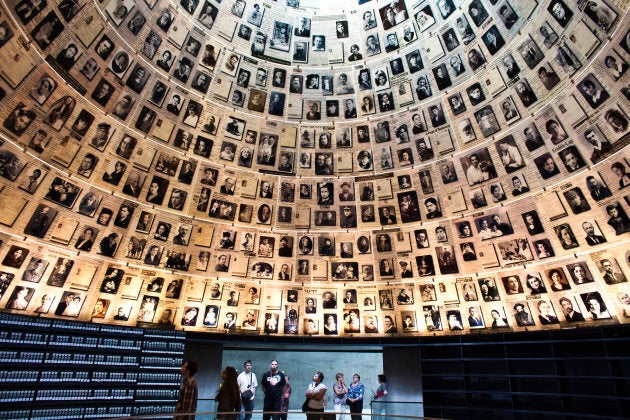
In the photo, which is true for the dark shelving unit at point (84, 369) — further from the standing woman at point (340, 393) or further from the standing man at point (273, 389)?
the standing woman at point (340, 393)

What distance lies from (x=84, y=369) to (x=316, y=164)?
33.1ft

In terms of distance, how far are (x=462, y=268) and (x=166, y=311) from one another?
10401mm

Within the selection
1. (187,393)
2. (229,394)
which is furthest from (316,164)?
(187,393)

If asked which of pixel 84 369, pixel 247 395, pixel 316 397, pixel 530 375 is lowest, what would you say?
pixel 316 397

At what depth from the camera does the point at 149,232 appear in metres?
14.3

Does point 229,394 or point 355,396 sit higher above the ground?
point 355,396

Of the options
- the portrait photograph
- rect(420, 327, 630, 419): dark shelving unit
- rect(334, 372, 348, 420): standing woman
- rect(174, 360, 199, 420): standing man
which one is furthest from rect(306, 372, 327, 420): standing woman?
the portrait photograph

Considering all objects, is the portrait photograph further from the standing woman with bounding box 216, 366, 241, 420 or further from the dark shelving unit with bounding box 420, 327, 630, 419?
the dark shelving unit with bounding box 420, 327, 630, 419

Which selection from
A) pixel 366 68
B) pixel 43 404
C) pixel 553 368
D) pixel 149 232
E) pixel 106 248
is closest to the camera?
pixel 43 404

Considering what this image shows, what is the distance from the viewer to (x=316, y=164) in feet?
54.0

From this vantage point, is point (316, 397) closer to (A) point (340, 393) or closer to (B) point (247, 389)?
(A) point (340, 393)

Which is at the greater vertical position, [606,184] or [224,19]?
[224,19]

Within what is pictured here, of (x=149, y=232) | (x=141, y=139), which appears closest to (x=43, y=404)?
(x=149, y=232)

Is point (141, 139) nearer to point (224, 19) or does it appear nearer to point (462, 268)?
point (224, 19)
